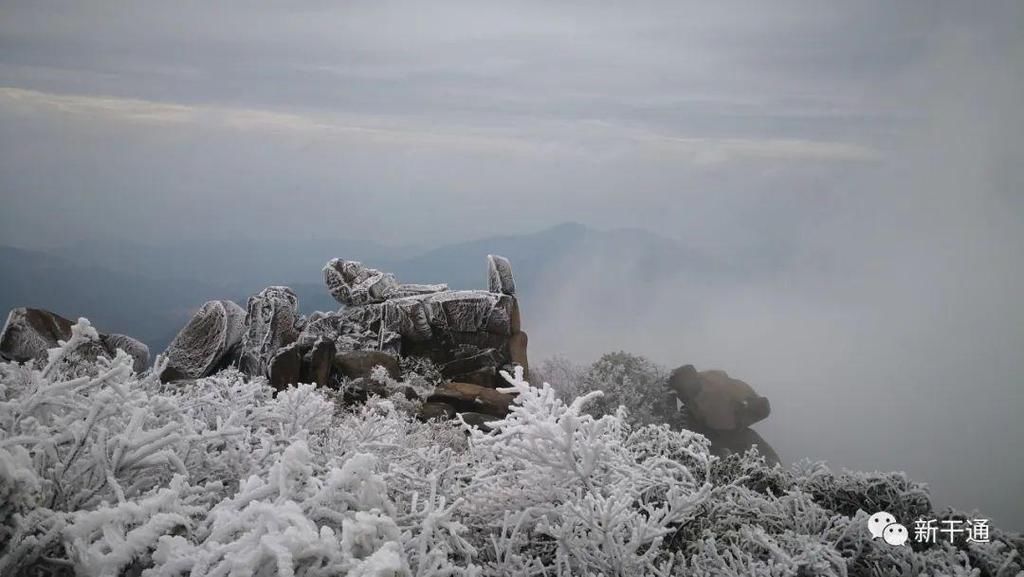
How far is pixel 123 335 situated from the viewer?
8.94 m

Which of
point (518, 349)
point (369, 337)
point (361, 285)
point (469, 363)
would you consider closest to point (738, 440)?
point (518, 349)

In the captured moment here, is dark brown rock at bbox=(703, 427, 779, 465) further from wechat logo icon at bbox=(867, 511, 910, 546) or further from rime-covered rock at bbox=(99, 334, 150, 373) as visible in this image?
wechat logo icon at bbox=(867, 511, 910, 546)

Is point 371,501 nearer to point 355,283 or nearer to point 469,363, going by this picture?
point 469,363

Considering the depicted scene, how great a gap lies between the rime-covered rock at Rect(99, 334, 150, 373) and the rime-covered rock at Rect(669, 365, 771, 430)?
26.4 feet

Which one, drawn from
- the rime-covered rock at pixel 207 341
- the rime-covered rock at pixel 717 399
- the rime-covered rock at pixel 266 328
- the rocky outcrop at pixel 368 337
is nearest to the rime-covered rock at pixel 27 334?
the rocky outcrop at pixel 368 337

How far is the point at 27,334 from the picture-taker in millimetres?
8000

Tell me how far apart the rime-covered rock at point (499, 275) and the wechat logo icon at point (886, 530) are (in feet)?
25.5

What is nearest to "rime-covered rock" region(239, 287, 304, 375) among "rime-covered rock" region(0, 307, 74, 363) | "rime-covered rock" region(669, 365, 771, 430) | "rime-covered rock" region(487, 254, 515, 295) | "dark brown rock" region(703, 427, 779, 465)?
"rime-covered rock" region(0, 307, 74, 363)

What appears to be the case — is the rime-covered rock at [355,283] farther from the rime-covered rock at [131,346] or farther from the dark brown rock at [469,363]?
the rime-covered rock at [131,346]

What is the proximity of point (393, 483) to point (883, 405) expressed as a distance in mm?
16760

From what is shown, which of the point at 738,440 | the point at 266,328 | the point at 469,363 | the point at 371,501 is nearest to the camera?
the point at 371,501

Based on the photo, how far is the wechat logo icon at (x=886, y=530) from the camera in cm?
292

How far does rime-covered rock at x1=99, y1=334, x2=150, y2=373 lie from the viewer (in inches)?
344

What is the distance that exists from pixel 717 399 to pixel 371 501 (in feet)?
38.6
